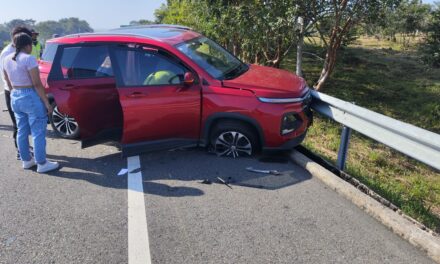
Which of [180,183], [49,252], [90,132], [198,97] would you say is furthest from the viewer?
[90,132]

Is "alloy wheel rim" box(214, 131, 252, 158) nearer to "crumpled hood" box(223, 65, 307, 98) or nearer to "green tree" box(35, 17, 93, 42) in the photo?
"crumpled hood" box(223, 65, 307, 98)

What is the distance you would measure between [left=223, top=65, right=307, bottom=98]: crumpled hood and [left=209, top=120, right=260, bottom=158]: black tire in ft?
1.71

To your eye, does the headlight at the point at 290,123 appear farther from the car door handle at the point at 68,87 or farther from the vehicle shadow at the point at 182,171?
the car door handle at the point at 68,87

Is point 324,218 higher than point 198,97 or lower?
lower

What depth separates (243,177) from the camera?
15.6 ft

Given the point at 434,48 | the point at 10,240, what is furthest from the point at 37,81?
the point at 434,48

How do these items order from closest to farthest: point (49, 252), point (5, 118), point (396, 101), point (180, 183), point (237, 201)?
point (49, 252)
point (237, 201)
point (180, 183)
point (5, 118)
point (396, 101)

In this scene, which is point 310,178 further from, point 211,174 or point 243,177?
point 211,174


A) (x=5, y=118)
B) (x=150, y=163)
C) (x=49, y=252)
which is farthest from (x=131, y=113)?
(x=5, y=118)

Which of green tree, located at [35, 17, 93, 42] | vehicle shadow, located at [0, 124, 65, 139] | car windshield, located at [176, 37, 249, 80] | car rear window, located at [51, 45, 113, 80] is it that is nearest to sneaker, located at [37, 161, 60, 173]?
car rear window, located at [51, 45, 113, 80]

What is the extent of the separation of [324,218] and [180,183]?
5.88ft

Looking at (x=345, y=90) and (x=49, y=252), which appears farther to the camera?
(x=345, y=90)

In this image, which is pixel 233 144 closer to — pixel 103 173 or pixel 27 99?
pixel 103 173

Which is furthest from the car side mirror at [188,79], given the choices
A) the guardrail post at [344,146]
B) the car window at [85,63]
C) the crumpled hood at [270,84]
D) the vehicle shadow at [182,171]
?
the guardrail post at [344,146]
